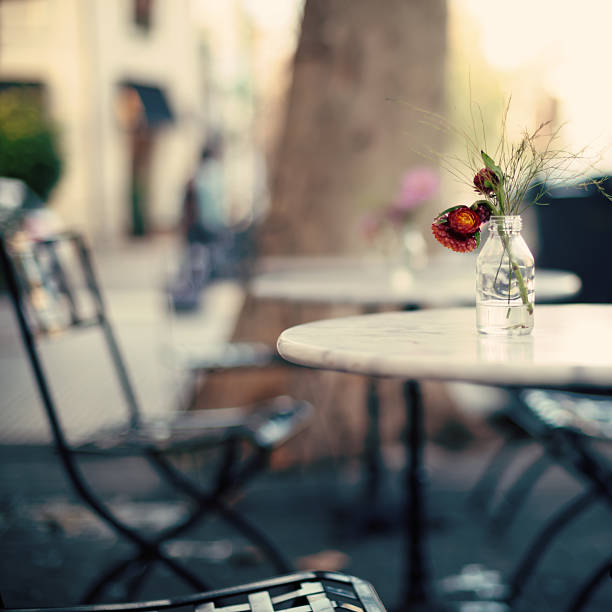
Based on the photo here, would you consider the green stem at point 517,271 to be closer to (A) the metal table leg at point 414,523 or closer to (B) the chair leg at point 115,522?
(A) the metal table leg at point 414,523

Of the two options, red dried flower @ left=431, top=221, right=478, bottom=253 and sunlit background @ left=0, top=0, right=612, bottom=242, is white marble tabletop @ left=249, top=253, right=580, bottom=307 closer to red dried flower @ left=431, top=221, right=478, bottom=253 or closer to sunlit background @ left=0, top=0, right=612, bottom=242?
red dried flower @ left=431, top=221, right=478, bottom=253

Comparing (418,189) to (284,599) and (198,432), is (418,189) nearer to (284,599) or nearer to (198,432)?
(198,432)

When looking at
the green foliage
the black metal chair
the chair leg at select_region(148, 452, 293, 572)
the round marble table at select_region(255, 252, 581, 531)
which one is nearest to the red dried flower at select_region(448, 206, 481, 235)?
the black metal chair

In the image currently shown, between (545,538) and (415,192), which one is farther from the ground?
(415,192)

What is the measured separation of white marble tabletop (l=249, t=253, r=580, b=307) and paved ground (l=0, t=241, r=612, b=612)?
0.94 meters

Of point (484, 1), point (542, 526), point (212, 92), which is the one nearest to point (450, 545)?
point (542, 526)

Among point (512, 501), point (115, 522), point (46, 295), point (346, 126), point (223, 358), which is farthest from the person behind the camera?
point (346, 126)

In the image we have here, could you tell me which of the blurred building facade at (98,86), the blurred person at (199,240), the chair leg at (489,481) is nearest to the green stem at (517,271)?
the chair leg at (489,481)

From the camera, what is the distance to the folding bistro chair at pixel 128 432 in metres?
2.16

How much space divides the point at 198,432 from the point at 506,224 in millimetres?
1406

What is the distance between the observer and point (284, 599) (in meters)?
1.41

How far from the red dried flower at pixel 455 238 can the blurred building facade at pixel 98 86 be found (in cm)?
1737

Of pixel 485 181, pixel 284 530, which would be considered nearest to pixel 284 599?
pixel 485 181

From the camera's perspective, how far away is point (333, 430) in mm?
4512
